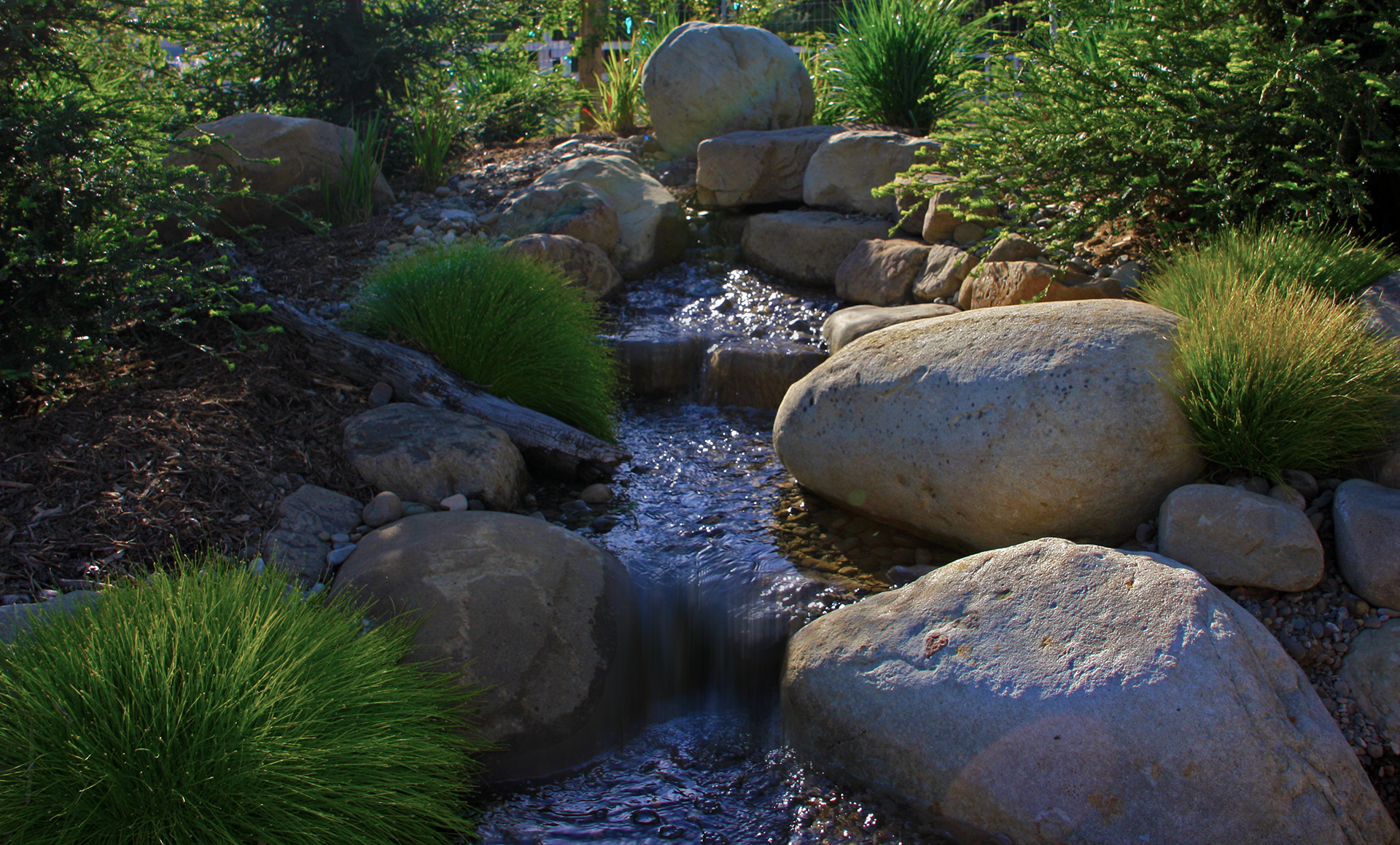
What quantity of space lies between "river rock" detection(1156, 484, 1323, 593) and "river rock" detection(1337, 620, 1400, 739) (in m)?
0.24

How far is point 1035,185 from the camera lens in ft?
17.3

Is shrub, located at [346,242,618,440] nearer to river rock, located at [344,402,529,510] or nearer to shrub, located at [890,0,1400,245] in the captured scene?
river rock, located at [344,402,529,510]

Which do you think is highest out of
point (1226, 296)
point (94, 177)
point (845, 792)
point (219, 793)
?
point (94, 177)

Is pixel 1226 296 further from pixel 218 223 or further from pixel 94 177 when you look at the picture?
A: pixel 218 223

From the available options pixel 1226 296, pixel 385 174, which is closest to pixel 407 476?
pixel 1226 296

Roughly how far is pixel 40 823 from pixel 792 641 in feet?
7.57

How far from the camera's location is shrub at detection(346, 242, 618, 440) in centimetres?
482

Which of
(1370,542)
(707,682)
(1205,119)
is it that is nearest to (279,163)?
(707,682)

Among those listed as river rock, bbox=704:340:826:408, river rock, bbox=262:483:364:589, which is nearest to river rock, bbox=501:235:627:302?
river rock, bbox=704:340:826:408

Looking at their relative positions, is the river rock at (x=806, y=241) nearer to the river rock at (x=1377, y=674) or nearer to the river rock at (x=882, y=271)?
the river rock at (x=882, y=271)

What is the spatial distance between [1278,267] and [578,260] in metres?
4.81

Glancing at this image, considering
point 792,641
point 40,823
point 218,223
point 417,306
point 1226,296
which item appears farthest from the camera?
point 218,223

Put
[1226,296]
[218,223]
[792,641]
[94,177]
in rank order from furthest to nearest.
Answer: [218,223]
[94,177]
[1226,296]
[792,641]

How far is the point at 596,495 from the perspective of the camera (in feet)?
15.3
